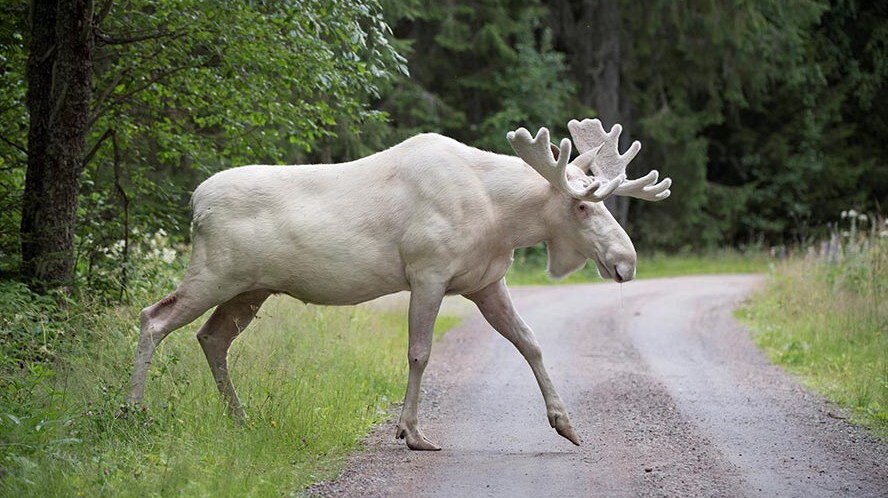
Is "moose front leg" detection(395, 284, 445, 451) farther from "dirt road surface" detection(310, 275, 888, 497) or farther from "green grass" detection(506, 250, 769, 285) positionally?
"green grass" detection(506, 250, 769, 285)

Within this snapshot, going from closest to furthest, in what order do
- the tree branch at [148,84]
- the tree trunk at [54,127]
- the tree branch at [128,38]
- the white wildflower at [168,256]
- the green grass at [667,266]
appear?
the tree trunk at [54,127] → the tree branch at [128,38] → the tree branch at [148,84] → the white wildflower at [168,256] → the green grass at [667,266]

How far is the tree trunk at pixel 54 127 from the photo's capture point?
8.69 metres

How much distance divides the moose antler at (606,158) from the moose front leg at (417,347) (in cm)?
140

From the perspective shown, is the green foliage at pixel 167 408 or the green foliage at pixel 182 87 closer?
the green foliage at pixel 167 408

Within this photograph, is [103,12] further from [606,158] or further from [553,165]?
[606,158]

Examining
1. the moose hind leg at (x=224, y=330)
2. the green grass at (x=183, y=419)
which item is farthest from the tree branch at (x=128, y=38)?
the moose hind leg at (x=224, y=330)

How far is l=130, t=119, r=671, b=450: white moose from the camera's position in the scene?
7125 mm

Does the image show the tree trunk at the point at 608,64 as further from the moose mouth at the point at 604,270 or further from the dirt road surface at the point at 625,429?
the moose mouth at the point at 604,270

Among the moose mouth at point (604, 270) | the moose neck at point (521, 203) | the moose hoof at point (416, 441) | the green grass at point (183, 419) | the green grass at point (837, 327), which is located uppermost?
the moose neck at point (521, 203)

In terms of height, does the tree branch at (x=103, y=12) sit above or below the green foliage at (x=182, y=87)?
above

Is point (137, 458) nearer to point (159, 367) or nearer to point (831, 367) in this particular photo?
point (159, 367)

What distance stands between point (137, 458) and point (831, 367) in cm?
721

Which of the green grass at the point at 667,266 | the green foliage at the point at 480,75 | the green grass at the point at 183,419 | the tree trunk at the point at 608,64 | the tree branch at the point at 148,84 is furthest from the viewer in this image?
the tree trunk at the point at 608,64

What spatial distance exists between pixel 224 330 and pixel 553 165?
2.62 meters
